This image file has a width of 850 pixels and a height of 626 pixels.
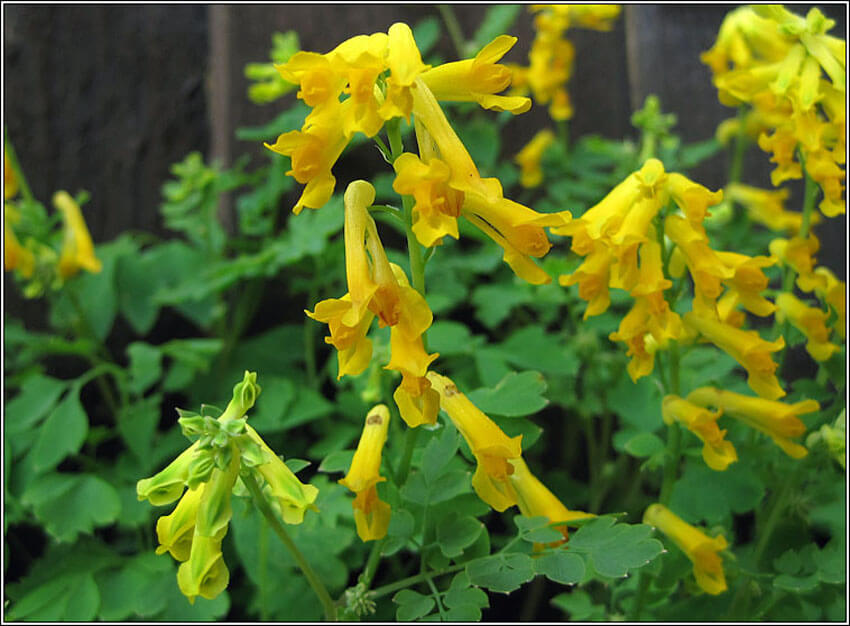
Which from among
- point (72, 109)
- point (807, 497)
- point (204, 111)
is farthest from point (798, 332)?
point (72, 109)

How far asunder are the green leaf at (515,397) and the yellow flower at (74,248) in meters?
1.11

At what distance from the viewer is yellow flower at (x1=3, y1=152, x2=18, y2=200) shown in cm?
163

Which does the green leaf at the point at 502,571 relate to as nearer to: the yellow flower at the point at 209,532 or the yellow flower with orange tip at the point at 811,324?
the yellow flower at the point at 209,532

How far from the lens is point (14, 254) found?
159 cm

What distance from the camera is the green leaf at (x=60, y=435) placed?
4.66 ft

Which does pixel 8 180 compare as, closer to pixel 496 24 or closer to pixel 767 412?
pixel 496 24

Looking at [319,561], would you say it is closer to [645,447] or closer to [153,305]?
[645,447]

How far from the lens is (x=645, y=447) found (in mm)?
1098

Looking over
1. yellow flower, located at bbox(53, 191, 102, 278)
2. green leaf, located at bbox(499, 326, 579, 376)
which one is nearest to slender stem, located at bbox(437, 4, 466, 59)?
green leaf, located at bbox(499, 326, 579, 376)

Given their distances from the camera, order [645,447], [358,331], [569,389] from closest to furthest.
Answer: [358,331]
[645,447]
[569,389]

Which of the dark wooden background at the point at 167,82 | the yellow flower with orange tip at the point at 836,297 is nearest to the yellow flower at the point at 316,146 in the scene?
the yellow flower with orange tip at the point at 836,297

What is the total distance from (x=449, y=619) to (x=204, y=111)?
168 cm

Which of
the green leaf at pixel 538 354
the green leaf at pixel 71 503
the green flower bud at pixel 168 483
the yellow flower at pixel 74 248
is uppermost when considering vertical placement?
the green flower bud at pixel 168 483

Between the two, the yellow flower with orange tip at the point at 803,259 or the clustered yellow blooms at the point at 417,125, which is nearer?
the clustered yellow blooms at the point at 417,125
